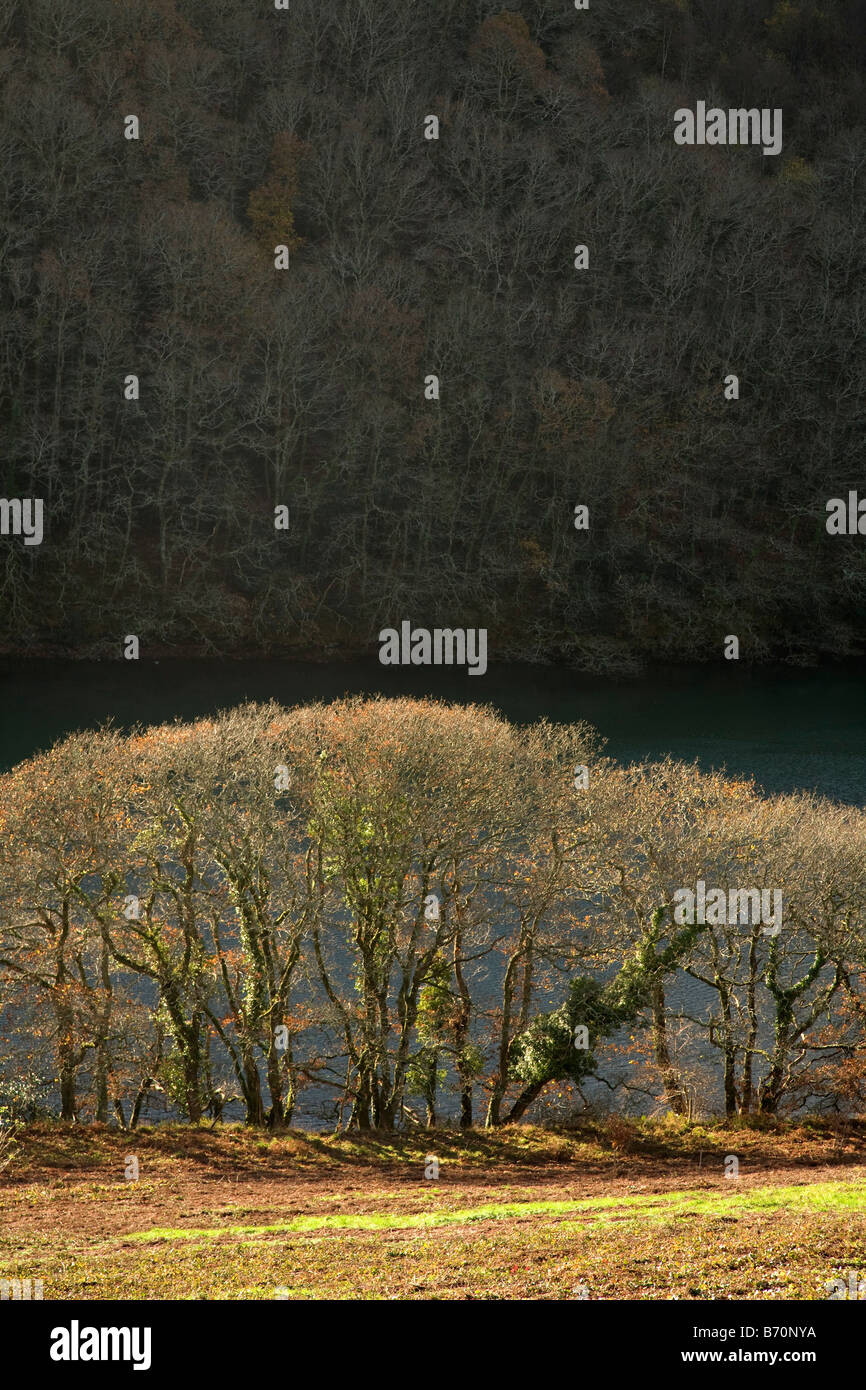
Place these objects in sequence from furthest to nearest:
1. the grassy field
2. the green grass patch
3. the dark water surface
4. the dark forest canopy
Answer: the dark forest canopy → the dark water surface → the green grass patch → the grassy field

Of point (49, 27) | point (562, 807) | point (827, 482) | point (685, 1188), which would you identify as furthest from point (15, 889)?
point (49, 27)

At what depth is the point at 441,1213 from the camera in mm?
19141

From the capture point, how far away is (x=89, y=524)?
6562cm

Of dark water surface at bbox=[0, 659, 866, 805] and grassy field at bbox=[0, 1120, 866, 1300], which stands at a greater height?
dark water surface at bbox=[0, 659, 866, 805]

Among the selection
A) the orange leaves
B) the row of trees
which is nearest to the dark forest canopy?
the orange leaves

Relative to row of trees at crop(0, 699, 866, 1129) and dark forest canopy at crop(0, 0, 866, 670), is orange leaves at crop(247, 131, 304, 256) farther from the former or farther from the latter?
row of trees at crop(0, 699, 866, 1129)

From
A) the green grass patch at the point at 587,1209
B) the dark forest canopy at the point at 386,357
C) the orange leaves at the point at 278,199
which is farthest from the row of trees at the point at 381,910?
the orange leaves at the point at 278,199

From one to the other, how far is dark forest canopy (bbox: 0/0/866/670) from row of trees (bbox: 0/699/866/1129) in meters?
36.5

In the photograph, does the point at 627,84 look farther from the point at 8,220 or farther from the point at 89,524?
the point at 89,524

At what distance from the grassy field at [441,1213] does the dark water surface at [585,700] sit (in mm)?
24125

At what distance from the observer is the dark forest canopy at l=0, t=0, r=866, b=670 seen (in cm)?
6725

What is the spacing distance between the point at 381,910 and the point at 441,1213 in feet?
32.2

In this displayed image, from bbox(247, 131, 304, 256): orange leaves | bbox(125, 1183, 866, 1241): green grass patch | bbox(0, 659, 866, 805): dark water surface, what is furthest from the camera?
bbox(247, 131, 304, 256): orange leaves

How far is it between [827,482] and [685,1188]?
208ft
